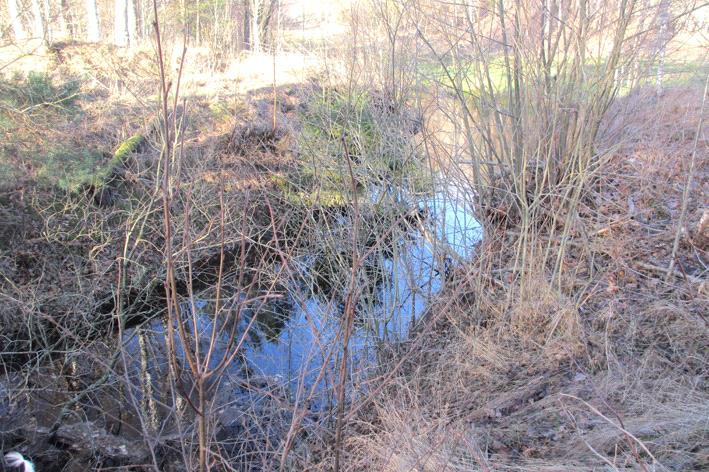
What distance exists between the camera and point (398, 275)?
623 centimetres

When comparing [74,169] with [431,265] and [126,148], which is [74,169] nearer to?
[126,148]

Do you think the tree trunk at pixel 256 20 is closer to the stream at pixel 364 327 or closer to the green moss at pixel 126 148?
the green moss at pixel 126 148

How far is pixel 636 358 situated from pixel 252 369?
417 cm

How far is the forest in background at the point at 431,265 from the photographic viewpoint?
13.7 ft

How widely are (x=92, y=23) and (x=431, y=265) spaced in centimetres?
1457

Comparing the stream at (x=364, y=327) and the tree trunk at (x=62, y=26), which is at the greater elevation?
the tree trunk at (x=62, y=26)

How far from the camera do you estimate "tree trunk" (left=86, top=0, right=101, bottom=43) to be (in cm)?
1566

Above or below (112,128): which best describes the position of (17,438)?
below

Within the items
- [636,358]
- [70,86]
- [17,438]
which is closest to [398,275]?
[636,358]

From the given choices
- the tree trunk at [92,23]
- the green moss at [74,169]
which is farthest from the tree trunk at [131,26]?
the green moss at [74,169]

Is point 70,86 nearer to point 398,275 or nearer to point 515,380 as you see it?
point 398,275

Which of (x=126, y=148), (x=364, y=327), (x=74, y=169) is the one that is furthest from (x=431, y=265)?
(x=126, y=148)

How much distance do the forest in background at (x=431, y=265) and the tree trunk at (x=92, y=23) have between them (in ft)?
28.3

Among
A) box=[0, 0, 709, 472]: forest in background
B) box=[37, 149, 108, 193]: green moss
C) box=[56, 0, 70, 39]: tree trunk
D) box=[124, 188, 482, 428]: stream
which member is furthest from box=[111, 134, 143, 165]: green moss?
box=[56, 0, 70, 39]: tree trunk
